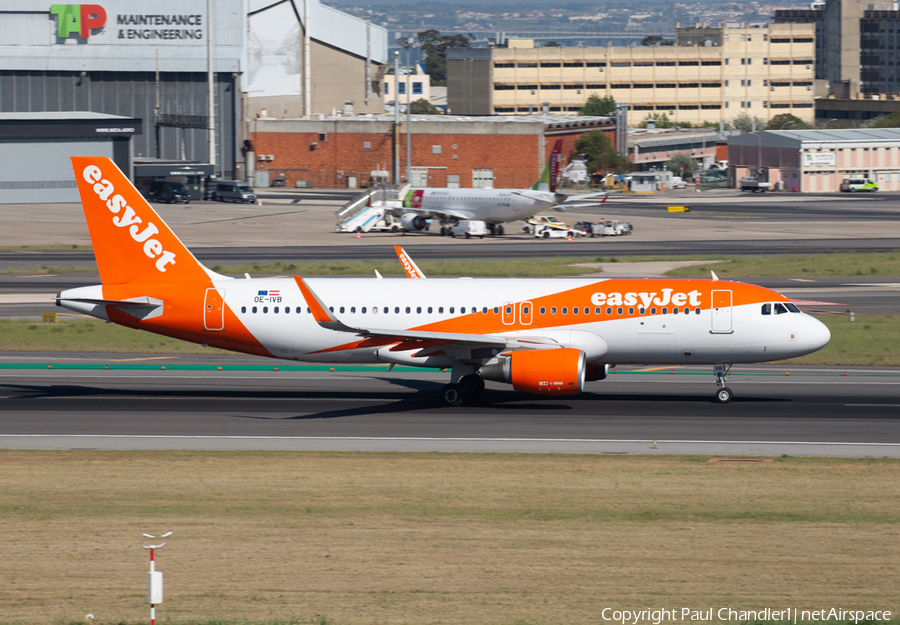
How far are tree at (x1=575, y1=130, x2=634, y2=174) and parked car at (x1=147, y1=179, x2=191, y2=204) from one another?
70812 millimetres

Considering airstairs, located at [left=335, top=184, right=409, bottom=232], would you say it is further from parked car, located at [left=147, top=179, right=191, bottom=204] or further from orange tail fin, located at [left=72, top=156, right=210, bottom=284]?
orange tail fin, located at [left=72, top=156, right=210, bottom=284]

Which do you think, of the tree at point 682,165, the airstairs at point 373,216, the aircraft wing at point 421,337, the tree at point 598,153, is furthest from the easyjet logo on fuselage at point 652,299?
the tree at point 682,165

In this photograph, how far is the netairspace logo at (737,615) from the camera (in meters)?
15.7

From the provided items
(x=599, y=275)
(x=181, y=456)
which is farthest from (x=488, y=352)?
(x=599, y=275)

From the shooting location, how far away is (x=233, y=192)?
137125mm

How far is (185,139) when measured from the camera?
15800cm

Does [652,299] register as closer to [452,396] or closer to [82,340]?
[452,396]

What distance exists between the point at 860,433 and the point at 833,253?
A: 56.2m

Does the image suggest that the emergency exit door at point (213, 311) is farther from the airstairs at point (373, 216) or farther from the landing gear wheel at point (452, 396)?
the airstairs at point (373, 216)

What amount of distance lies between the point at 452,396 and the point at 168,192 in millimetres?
105116

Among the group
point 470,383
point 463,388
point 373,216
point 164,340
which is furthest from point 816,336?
point 373,216

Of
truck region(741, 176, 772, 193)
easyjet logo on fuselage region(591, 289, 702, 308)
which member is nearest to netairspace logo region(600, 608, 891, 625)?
easyjet logo on fuselage region(591, 289, 702, 308)

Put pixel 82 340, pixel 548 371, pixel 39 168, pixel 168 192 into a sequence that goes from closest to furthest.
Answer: pixel 548 371 → pixel 82 340 → pixel 39 168 → pixel 168 192

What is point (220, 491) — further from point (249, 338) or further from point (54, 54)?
point (54, 54)
